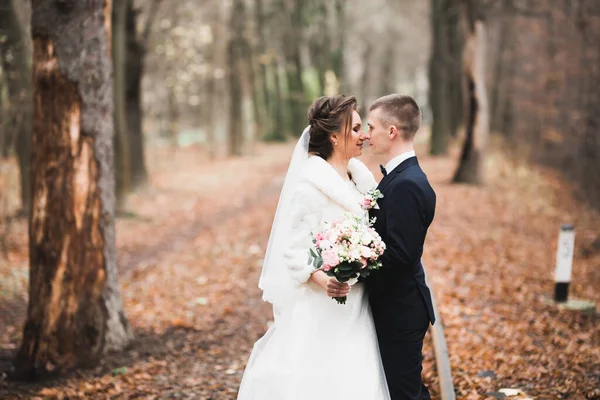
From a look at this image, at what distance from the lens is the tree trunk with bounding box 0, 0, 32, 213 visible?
10469 millimetres

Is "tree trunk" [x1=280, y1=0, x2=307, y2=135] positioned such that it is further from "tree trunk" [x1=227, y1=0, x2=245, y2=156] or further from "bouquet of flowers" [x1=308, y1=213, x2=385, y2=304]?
"bouquet of flowers" [x1=308, y1=213, x2=385, y2=304]

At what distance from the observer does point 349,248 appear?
342cm

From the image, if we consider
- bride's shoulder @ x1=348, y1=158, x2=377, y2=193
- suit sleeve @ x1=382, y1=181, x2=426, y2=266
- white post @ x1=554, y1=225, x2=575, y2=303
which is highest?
bride's shoulder @ x1=348, y1=158, x2=377, y2=193

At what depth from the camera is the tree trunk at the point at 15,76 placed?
34.3ft

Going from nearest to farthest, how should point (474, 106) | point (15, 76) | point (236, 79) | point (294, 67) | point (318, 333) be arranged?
point (318, 333) < point (15, 76) < point (474, 106) < point (236, 79) < point (294, 67)

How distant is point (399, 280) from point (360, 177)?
31.0 inches

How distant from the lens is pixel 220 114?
3662 cm

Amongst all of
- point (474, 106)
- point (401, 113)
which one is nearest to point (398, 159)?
point (401, 113)

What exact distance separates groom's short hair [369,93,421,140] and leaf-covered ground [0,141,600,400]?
2.84m

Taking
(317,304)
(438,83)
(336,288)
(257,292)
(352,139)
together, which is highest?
(438,83)

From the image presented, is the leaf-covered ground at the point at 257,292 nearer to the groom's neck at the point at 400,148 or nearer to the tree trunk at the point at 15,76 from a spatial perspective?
the tree trunk at the point at 15,76

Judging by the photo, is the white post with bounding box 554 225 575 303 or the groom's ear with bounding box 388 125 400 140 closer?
the groom's ear with bounding box 388 125 400 140

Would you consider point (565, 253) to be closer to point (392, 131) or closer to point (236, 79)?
point (392, 131)

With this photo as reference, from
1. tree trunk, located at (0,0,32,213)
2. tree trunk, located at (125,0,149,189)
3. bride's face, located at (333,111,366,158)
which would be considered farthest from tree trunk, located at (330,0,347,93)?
bride's face, located at (333,111,366,158)
